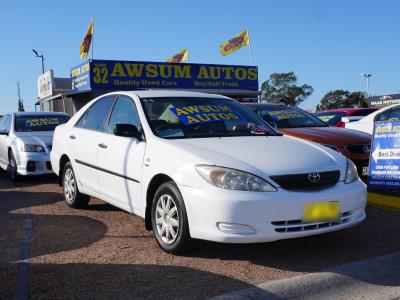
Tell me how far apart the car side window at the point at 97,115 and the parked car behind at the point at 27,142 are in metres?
2.84

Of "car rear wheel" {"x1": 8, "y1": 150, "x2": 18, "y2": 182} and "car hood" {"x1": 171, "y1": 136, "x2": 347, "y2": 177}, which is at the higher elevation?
"car hood" {"x1": 171, "y1": 136, "x2": 347, "y2": 177}

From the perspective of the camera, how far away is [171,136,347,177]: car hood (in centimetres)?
414

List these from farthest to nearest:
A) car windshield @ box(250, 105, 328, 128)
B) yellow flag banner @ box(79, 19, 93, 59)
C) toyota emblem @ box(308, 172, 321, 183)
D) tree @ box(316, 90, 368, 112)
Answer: tree @ box(316, 90, 368, 112) < yellow flag banner @ box(79, 19, 93, 59) < car windshield @ box(250, 105, 328, 128) < toyota emblem @ box(308, 172, 321, 183)

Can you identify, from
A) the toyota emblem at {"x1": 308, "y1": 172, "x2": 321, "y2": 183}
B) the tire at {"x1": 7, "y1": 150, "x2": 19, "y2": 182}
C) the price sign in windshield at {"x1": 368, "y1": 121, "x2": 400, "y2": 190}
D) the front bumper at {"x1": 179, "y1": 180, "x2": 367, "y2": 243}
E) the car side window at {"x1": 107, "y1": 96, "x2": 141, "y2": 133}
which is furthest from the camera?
the tire at {"x1": 7, "y1": 150, "x2": 19, "y2": 182}

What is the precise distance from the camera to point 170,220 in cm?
443

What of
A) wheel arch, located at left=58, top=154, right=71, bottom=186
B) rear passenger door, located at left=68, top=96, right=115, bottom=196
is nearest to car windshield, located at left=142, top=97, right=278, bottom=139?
rear passenger door, located at left=68, top=96, right=115, bottom=196

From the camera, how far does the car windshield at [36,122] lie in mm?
9898

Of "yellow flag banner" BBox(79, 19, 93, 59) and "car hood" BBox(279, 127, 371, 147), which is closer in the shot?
"car hood" BBox(279, 127, 371, 147)

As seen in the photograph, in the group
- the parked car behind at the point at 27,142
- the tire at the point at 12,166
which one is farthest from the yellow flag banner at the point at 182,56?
the tire at the point at 12,166

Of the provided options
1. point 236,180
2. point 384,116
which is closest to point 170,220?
point 236,180

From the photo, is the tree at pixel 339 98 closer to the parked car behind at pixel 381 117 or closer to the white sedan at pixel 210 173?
the parked car behind at pixel 381 117

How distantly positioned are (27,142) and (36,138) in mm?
217

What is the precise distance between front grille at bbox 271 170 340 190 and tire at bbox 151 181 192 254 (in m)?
0.85

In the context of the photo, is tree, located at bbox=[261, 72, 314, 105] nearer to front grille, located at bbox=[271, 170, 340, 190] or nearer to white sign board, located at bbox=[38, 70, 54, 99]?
white sign board, located at bbox=[38, 70, 54, 99]
